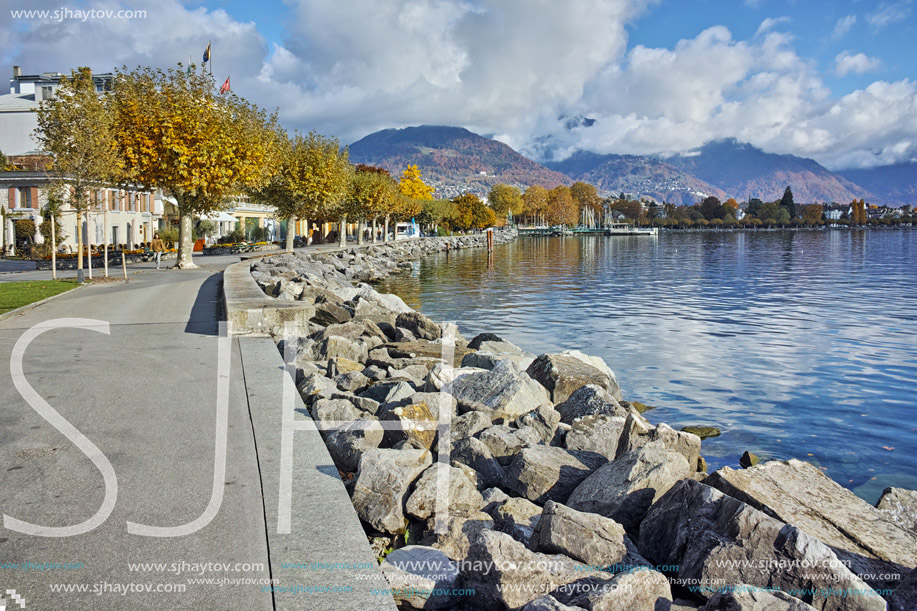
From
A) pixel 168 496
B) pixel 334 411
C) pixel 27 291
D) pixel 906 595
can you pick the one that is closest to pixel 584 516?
pixel 906 595

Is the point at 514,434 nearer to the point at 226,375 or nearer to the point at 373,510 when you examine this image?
the point at 373,510

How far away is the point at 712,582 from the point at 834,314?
77.7 ft

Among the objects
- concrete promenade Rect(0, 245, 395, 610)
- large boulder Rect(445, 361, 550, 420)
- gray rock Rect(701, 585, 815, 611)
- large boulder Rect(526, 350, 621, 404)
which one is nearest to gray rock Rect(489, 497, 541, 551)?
concrete promenade Rect(0, 245, 395, 610)

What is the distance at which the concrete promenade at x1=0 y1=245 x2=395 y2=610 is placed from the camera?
135 inches

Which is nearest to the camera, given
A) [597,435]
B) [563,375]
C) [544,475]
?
[544,475]

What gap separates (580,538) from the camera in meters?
4.38

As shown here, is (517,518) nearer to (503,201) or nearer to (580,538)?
(580,538)

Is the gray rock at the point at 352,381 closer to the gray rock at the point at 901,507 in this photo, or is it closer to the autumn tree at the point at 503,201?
the gray rock at the point at 901,507

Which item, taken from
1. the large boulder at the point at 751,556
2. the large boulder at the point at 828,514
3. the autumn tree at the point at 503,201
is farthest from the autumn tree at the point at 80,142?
the autumn tree at the point at 503,201

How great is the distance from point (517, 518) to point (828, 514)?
2274 millimetres

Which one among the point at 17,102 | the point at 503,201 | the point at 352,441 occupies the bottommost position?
the point at 352,441

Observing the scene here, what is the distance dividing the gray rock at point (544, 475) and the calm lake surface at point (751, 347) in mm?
4160

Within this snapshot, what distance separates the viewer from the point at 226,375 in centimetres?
795

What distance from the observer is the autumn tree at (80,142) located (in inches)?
882
